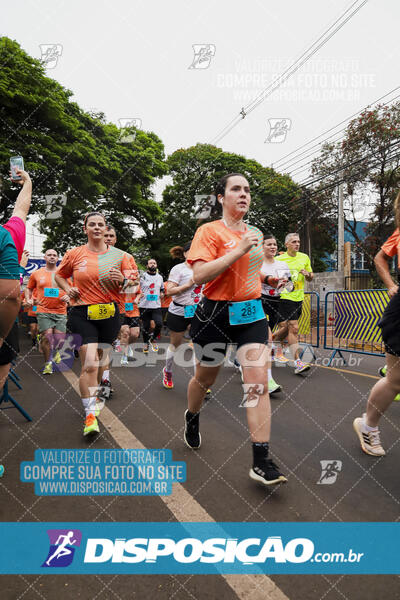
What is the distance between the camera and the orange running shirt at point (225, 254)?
2.80m

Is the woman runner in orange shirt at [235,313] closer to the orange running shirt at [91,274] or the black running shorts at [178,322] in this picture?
the orange running shirt at [91,274]

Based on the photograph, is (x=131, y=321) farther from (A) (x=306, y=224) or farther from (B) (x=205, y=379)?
(A) (x=306, y=224)

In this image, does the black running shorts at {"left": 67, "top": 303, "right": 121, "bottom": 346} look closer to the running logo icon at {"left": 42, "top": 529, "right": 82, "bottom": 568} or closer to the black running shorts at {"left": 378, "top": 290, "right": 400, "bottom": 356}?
the running logo icon at {"left": 42, "top": 529, "right": 82, "bottom": 568}

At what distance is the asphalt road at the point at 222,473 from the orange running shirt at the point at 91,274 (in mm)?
1249

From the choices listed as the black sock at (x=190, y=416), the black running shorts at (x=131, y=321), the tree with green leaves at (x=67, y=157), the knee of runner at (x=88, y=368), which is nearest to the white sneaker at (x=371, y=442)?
the black sock at (x=190, y=416)

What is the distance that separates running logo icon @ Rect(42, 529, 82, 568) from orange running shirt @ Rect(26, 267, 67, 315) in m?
5.55

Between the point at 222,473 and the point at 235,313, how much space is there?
1.12 metres

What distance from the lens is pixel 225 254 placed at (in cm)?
278

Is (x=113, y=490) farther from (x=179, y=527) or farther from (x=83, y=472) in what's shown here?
(x=179, y=527)

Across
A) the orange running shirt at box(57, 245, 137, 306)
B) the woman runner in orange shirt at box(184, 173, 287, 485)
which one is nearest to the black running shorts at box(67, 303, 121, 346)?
the orange running shirt at box(57, 245, 137, 306)

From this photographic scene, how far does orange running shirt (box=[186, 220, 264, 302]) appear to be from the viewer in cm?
280

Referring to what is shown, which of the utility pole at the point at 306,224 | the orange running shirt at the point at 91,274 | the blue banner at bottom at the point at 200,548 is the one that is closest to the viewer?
the blue banner at bottom at the point at 200,548

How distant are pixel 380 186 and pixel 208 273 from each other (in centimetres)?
1907

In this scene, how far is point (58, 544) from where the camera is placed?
83.5 inches
